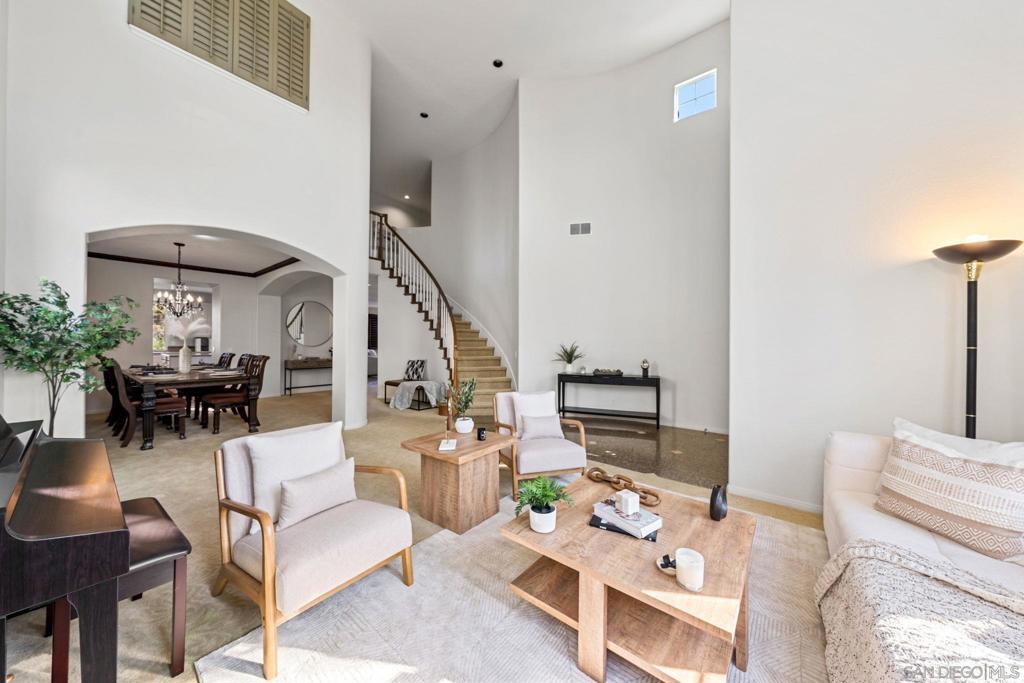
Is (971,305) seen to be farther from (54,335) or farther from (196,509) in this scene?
(54,335)

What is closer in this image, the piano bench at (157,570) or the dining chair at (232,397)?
the piano bench at (157,570)

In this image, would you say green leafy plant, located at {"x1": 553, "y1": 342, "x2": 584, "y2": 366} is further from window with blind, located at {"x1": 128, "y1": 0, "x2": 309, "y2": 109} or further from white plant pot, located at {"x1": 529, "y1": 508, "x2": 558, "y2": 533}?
window with blind, located at {"x1": 128, "y1": 0, "x2": 309, "y2": 109}

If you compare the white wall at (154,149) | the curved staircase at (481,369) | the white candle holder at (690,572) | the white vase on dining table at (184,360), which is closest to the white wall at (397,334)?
the curved staircase at (481,369)

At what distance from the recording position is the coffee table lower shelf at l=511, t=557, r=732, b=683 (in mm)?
1386

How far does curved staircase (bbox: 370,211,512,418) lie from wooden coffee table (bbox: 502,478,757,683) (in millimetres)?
4669

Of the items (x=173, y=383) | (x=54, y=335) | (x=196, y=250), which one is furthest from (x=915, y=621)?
(x=196, y=250)

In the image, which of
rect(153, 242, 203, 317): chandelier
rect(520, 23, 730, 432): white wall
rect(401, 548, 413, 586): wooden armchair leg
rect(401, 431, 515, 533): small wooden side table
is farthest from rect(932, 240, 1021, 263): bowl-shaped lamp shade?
rect(153, 242, 203, 317): chandelier

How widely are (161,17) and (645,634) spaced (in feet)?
21.3

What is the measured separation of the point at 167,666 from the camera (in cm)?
160

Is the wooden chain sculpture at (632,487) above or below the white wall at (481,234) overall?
below

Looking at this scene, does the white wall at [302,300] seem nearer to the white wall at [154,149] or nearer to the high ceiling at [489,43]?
the high ceiling at [489,43]

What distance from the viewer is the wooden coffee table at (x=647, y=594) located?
1.37 m

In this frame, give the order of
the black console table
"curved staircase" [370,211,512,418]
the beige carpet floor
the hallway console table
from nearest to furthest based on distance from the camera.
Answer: the beige carpet floor → the black console table → "curved staircase" [370,211,512,418] → the hallway console table

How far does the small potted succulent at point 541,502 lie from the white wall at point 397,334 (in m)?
6.03
